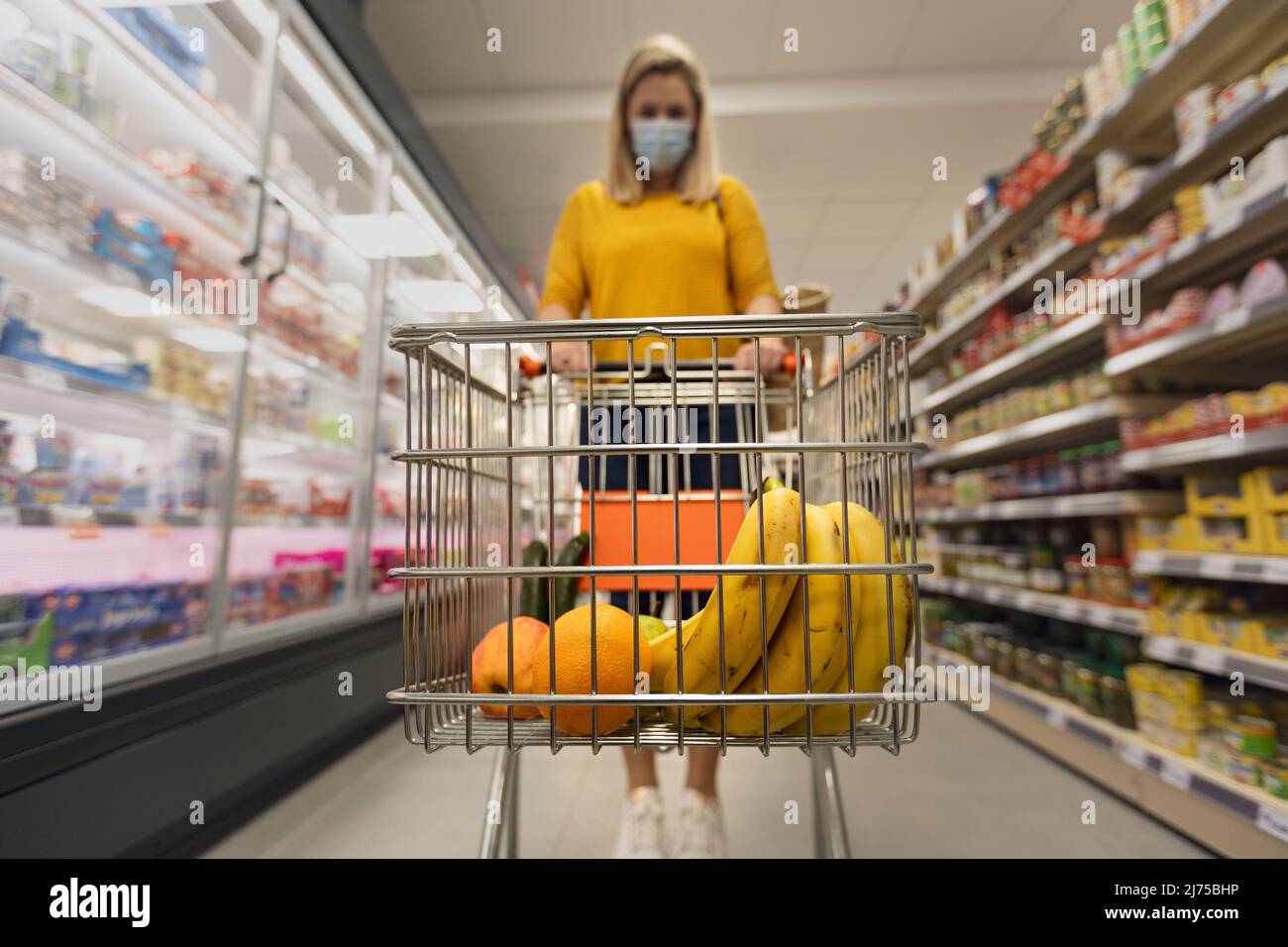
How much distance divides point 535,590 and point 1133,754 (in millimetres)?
1960

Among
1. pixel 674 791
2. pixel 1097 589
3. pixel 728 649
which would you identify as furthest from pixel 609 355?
pixel 1097 589

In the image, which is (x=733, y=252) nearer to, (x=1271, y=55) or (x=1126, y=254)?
(x=1126, y=254)

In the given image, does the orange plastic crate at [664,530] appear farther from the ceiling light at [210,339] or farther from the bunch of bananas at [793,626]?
the ceiling light at [210,339]

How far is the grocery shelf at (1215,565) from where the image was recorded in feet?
5.07

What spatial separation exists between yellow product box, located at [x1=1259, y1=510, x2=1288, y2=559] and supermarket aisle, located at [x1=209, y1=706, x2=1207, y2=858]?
0.75m

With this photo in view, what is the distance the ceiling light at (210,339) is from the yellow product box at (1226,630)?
9.15ft

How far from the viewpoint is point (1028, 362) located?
2.84 metres

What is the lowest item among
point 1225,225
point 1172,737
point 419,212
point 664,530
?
point 1172,737

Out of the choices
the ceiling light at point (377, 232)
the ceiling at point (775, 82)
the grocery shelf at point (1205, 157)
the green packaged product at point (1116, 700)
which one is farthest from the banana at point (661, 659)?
the ceiling at point (775, 82)

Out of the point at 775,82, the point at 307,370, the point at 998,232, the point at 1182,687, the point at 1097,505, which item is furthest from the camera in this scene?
the point at 775,82

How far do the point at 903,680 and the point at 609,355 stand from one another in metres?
0.90

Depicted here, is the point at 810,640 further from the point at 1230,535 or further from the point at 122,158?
the point at 122,158

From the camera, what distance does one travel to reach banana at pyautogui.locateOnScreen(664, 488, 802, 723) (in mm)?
619

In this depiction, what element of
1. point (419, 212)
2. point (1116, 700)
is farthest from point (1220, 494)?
point (419, 212)
